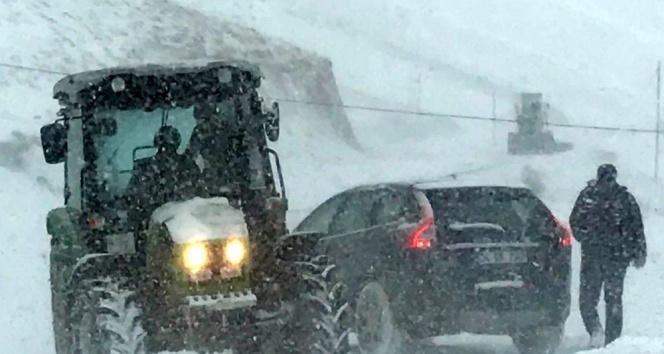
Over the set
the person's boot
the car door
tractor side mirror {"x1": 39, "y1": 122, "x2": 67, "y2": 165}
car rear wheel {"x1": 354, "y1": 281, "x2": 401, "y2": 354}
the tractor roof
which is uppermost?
the tractor roof

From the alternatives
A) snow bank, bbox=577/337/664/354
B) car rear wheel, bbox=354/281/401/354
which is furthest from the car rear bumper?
snow bank, bbox=577/337/664/354

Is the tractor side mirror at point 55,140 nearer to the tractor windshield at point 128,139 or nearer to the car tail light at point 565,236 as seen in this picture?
the tractor windshield at point 128,139

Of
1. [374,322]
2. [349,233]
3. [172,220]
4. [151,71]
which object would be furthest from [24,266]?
[172,220]

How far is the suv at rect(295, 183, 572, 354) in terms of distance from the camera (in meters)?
9.56

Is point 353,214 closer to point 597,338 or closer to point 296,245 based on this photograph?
point 597,338

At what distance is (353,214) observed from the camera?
10891mm

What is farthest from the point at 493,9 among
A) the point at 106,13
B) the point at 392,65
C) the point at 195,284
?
the point at 195,284

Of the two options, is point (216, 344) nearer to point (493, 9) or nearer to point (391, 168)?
point (391, 168)

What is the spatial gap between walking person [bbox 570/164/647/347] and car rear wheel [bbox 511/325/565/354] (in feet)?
1.92

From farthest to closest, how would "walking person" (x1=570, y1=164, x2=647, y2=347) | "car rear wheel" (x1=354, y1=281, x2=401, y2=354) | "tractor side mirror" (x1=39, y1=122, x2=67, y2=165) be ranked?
"walking person" (x1=570, y1=164, x2=647, y2=347), "car rear wheel" (x1=354, y1=281, x2=401, y2=354), "tractor side mirror" (x1=39, y1=122, x2=67, y2=165)

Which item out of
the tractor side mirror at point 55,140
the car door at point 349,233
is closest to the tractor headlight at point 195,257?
the tractor side mirror at point 55,140

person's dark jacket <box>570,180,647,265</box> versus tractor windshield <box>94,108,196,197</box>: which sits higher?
tractor windshield <box>94,108,196,197</box>

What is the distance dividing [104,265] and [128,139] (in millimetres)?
1128

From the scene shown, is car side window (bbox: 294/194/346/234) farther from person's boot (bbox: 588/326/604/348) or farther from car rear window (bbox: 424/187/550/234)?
person's boot (bbox: 588/326/604/348)
